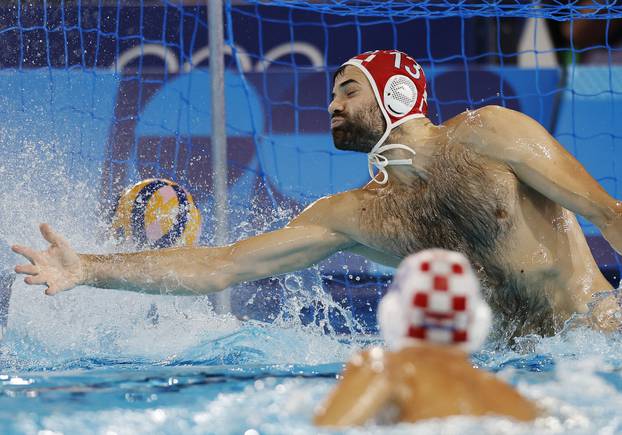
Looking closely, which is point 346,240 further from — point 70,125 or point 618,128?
point 618,128

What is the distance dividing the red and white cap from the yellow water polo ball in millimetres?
1180

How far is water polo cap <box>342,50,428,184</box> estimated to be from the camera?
10.8 ft

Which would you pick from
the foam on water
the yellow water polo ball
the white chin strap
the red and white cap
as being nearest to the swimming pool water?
the foam on water

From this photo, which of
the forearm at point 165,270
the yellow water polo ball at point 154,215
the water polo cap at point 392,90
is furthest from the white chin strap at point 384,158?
the yellow water polo ball at point 154,215

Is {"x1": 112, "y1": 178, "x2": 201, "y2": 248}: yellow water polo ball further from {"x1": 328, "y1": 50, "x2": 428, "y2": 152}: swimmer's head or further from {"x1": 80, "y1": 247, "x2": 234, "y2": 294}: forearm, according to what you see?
{"x1": 328, "y1": 50, "x2": 428, "y2": 152}: swimmer's head

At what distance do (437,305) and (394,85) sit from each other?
1.76 metres

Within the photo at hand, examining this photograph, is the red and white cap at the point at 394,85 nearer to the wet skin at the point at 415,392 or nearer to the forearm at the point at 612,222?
the forearm at the point at 612,222

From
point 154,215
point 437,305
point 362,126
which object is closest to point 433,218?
point 362,126

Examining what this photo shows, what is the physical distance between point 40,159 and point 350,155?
4.82 feet

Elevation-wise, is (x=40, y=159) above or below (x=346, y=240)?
above

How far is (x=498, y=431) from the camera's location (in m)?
1.64

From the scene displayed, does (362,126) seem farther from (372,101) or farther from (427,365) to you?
(427,365)

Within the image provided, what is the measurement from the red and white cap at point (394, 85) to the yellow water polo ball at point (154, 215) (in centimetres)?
118

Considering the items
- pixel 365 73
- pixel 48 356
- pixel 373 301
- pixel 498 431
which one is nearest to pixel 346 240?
pixel 365 73
